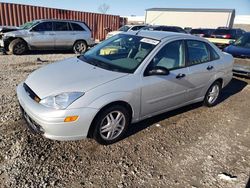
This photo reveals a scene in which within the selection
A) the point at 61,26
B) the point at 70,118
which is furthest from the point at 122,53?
the point at 61,26

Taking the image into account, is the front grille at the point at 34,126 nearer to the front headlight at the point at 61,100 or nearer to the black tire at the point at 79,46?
the front headlight at the point at 61,100

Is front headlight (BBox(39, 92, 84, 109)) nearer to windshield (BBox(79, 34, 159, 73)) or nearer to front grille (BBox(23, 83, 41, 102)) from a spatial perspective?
front grille (BBox(23, 83, 41, 102))

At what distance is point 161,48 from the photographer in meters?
3.61

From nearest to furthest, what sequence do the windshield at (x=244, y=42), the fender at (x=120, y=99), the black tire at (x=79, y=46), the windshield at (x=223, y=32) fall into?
1. the fender at (x=120, y=99)
2. the windshield at (x=244, y=42)
3. the black tire at (x=79, y=46)
4. the windshield at (x=223, y=32)

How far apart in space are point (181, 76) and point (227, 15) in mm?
38540

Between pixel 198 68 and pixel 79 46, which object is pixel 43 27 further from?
pixel 198 68

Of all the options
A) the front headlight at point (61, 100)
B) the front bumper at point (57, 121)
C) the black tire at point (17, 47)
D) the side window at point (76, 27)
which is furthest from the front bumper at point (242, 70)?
the black tire at point (17, 47)

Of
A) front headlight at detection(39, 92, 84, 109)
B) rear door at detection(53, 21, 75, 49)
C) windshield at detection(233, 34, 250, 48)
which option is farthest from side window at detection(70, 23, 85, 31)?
front headlight at detection(39, 92, 84, 109)

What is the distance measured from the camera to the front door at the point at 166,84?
344cm

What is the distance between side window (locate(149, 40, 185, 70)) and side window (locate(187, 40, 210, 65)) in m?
0.20

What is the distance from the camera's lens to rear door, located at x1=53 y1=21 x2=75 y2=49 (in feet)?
35.3

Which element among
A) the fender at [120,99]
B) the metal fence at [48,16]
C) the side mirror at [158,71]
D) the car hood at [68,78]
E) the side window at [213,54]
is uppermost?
the metal fence at [48,16]

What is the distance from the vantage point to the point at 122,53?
3.86 metres

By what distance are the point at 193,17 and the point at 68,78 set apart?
41901 mm
